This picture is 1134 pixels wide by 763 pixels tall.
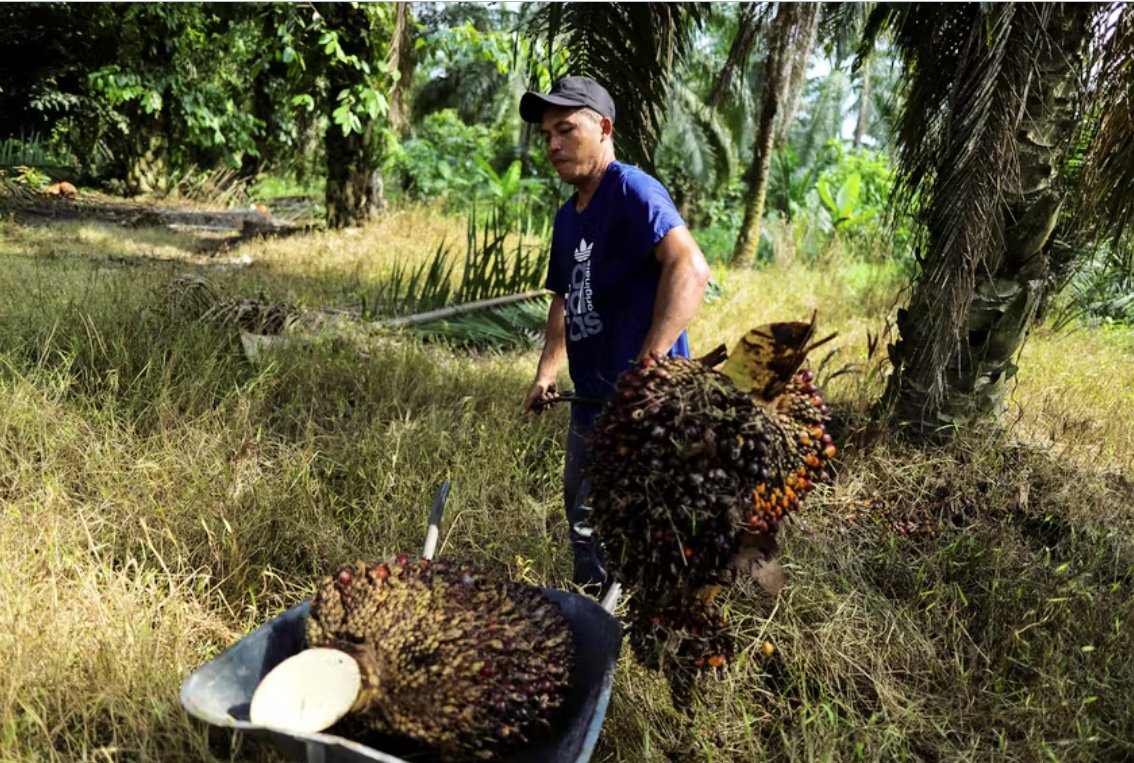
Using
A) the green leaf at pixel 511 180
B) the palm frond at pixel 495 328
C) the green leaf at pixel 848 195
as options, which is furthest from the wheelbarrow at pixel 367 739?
the green leaf at pixel 511 180

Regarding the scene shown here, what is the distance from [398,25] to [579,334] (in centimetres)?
318

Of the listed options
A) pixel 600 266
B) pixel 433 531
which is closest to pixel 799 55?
pixel 600 266

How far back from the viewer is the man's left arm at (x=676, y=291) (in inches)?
80.4

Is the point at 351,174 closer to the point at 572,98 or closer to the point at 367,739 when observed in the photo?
the point at 572,98

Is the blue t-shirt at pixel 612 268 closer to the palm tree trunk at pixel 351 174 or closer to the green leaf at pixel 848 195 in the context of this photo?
the palm tree trunk at pixel 351 174

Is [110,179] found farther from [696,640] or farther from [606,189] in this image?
[696,640]

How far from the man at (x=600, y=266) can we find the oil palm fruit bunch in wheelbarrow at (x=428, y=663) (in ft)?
2.25

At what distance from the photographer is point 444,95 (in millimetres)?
24000

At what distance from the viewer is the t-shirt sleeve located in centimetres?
218

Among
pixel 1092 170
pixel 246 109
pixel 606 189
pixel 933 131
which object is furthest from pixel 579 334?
pixel 246 109

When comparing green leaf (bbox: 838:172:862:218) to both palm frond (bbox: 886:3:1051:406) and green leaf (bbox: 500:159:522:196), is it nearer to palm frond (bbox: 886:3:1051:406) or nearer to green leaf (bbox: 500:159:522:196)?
green leaf (bbox: 500:159:522:196)

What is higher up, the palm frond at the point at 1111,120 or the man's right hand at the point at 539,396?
the palm frond at the point at 1111,120

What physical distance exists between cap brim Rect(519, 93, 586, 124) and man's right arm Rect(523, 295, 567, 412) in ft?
1.99

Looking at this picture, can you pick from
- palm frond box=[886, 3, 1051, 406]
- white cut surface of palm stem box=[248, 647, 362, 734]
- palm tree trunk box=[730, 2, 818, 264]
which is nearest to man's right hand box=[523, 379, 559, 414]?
white cut surface of palm stem box=[248, 647, 362, 734]
